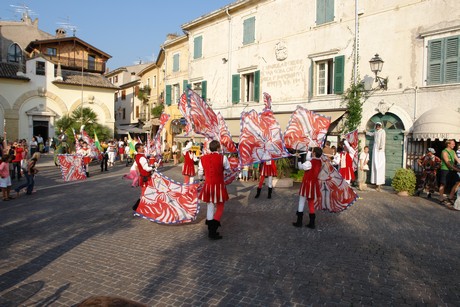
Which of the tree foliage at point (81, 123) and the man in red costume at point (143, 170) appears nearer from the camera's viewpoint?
the man in red costume at point (143, 170)

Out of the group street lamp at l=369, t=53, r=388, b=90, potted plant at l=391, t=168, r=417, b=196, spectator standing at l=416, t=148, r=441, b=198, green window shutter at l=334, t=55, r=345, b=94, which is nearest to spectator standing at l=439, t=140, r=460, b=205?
spectator standing at l=416, t=148, r=441, b=198

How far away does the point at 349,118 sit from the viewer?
15.3 metres

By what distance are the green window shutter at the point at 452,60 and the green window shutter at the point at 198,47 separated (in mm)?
15303

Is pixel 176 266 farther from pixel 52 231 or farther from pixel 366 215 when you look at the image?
pixel 366 215

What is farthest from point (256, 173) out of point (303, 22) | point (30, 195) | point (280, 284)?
point (280, 284)

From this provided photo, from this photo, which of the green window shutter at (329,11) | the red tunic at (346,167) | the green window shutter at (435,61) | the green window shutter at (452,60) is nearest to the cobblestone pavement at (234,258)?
the red tunic at (346,167)

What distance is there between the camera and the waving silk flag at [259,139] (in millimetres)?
8273

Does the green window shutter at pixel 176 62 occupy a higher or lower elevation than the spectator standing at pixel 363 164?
higher

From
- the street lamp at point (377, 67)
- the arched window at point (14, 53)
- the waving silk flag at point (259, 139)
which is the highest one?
the arched window at point (14, 53)

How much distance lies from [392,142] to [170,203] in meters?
10.7

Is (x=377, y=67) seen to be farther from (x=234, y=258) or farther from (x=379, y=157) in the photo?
(x=234, y=258)

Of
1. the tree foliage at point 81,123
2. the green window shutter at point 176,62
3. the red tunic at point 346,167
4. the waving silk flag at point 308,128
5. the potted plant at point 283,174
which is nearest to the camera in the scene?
the waving silk flag at point 308,128

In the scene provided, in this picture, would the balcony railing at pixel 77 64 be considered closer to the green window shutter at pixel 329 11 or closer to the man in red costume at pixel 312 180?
the green window shutter at pixel 329 11

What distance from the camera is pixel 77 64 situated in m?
39.2
